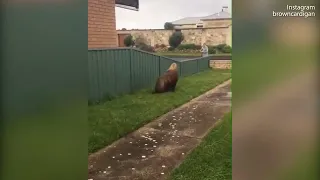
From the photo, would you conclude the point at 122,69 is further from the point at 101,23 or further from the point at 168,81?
the point at 101,23

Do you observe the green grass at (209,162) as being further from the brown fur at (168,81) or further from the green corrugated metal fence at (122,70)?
the brown fur at (168,81)

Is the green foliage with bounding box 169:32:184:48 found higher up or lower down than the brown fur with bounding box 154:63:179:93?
higher up

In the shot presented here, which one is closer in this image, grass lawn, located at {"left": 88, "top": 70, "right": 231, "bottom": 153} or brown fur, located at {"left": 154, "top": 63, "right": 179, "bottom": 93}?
grass lawn, located at {"left": 88, "top": 70, "right": 231, "bottom": 153}

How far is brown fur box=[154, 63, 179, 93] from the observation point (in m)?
7.09

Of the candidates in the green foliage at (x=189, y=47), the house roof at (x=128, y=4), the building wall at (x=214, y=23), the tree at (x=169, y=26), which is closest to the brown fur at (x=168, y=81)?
the green foliage at (x=189, y=47)

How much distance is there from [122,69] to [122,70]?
0.03m

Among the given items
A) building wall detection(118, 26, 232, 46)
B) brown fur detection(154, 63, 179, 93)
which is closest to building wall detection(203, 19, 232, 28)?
building wall detection(118, 26, 232, 46)

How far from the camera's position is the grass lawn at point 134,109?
4375 millimetres

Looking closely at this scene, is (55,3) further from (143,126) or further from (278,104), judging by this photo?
(143,126)

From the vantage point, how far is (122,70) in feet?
20.7

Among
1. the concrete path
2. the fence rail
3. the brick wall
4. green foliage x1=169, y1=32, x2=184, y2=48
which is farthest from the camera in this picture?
the fence rail

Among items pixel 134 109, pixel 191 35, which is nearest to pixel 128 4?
pixel 191 35

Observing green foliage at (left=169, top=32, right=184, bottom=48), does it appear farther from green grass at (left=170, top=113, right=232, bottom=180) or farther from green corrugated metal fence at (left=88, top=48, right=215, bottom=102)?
green corrugated metal fence at (left=88, top=48, right=215, bottom=102)

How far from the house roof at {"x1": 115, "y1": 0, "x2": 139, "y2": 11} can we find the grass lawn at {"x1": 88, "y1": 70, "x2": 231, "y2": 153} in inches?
50.3
